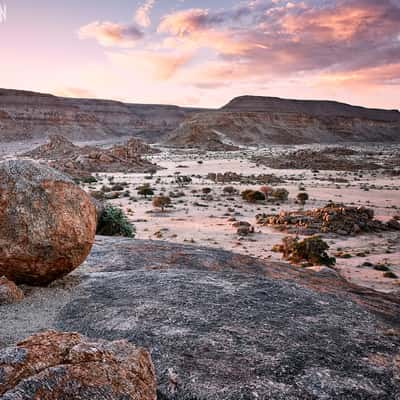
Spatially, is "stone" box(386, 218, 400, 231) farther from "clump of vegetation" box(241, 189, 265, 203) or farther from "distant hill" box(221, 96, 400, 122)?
"distant hill" box(221, 96, 400, 122)

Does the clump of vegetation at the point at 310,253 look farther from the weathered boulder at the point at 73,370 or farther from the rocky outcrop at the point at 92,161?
the rocky outcrop at the point at 92,161

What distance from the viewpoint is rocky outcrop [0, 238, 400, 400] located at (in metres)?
4.23

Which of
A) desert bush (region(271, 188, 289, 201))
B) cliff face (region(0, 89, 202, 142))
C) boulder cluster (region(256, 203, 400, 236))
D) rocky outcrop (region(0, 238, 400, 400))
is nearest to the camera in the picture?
rocky outcrop (region(0, 238, 400, 400))

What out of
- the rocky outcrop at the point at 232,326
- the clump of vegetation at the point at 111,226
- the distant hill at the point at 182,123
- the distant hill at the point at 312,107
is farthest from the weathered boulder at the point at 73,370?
the distant hill at the point at 312,107

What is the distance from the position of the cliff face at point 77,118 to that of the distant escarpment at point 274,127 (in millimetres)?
19454

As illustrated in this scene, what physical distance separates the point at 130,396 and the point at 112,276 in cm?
486

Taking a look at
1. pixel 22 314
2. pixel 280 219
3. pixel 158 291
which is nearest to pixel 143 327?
pixel 158 291

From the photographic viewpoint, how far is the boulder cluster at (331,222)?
59.6ft

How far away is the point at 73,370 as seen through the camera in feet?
8.95

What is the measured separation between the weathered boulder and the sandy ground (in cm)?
964

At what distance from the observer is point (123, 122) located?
13275 cm

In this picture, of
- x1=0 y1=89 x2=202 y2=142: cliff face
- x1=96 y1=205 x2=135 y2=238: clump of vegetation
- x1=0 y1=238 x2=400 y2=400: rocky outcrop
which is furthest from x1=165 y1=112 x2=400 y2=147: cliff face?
x1=0 y1=238 x2=400 y2=400: rocky outcrop

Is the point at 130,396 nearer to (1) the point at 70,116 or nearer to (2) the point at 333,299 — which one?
(2) the point at 333,299

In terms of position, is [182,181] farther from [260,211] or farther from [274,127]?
[274,127]
